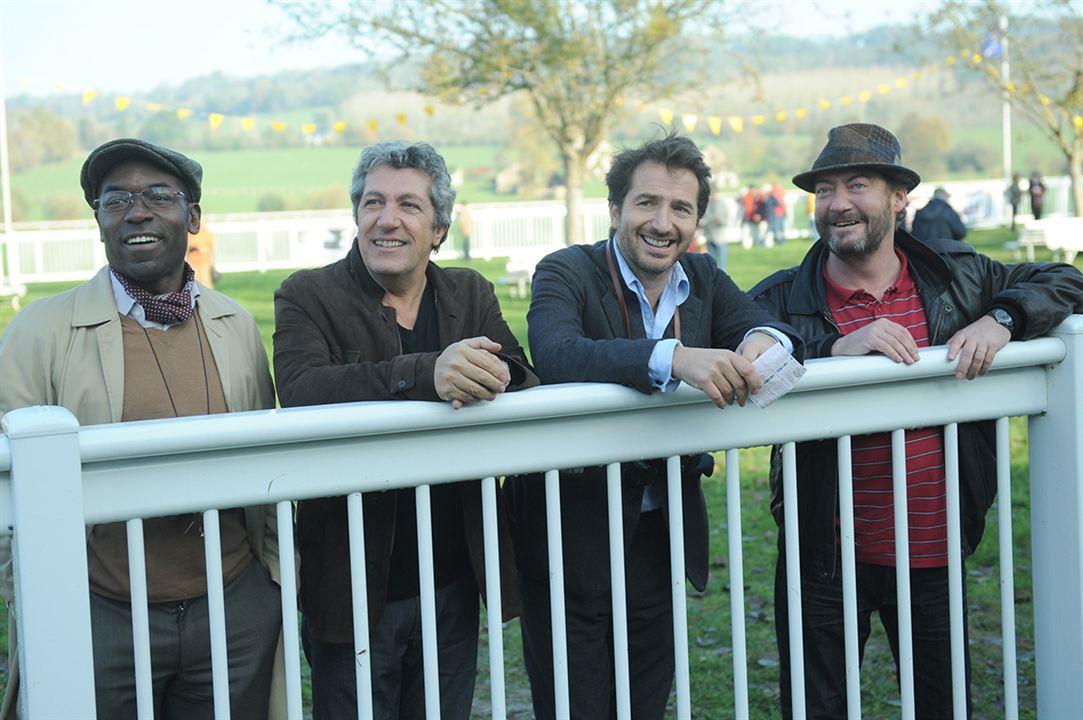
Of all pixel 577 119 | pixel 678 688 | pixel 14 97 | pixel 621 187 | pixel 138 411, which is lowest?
pixel 678 688

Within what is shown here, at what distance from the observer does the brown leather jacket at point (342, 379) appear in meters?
2.77

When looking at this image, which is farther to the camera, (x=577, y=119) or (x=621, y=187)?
(x=577, y=119)

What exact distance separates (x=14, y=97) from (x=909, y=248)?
74755 millimetres

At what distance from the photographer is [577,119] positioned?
2681 cm

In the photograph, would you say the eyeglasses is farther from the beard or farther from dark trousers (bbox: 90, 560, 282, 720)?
the beard

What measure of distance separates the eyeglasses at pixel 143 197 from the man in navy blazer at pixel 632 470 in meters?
0.91

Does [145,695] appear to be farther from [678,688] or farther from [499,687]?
[678,688]

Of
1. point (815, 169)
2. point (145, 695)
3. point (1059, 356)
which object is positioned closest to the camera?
point (145, 695)

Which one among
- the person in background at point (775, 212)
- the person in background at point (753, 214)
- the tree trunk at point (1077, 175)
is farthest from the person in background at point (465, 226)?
the tree trunk at point (1077, 175)

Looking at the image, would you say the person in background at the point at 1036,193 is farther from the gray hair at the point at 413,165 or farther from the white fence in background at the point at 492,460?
the gray hair at the point at 413,165

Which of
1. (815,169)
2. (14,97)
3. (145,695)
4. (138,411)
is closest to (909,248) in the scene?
(815,169)

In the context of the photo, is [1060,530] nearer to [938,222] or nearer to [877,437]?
[877,437]

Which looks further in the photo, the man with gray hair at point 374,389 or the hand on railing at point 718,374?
the man with gray hair at point 374,389

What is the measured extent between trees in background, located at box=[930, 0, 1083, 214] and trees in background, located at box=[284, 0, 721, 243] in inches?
413
